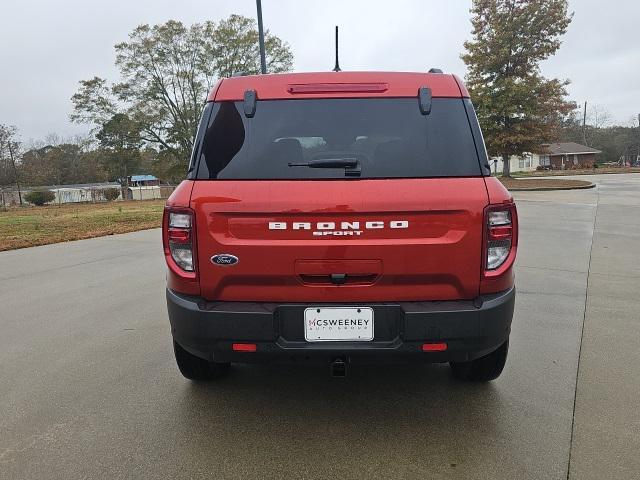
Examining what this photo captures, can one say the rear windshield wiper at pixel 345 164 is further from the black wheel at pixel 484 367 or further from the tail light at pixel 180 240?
the black wheel at pixel 484 367

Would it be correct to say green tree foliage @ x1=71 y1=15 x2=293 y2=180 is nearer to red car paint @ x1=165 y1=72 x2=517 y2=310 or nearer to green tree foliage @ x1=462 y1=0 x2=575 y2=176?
green tree foliage @ x1=462 y1=0 x2=575 y2=176

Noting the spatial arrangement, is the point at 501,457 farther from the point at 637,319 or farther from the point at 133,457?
the point at 637,319

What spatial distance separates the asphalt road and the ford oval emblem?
958 millimetres

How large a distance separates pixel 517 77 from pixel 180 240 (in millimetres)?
31140

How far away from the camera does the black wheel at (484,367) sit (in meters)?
3.01

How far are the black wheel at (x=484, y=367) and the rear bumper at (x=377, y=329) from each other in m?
0.63

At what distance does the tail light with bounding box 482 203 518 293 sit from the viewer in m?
2.37

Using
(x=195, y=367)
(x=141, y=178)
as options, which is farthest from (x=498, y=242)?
(x=141, y=178)

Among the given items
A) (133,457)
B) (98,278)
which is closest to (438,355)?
(133,457)

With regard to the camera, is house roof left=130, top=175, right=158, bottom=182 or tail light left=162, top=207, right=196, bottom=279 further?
house roof left=130, top=175, right=158, bottom=182

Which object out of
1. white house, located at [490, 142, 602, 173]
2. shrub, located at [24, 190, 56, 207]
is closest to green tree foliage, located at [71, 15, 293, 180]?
shrub, located at [24, 190, 56, 207]

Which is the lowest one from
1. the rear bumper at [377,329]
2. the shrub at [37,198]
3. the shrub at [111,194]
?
the shrub at [111,194]

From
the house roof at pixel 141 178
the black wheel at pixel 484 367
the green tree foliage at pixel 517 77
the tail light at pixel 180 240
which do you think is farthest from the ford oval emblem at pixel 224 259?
the house roof at pixel 141 178

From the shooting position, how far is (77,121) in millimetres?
35469
